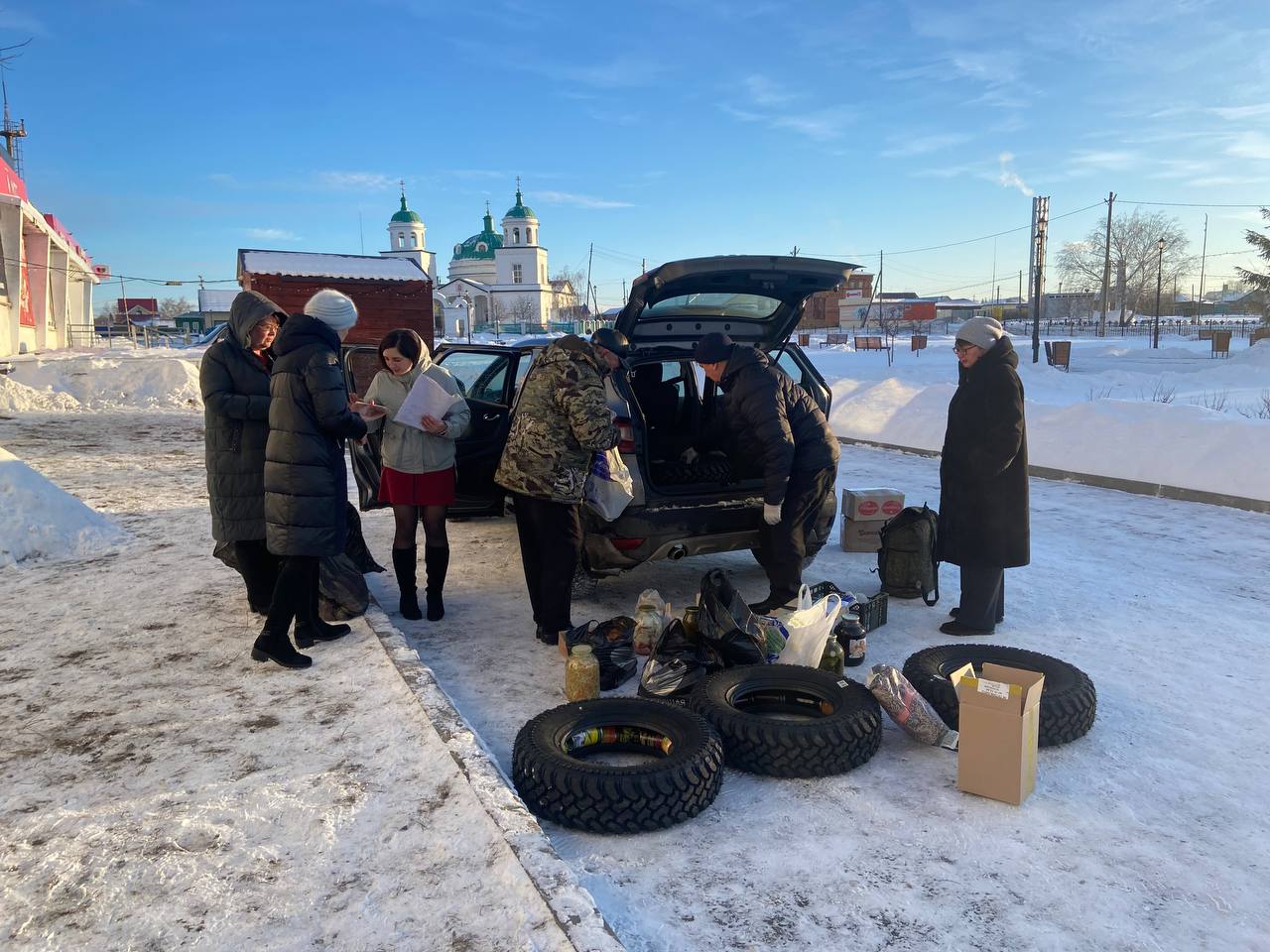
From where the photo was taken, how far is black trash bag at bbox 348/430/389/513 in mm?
5137

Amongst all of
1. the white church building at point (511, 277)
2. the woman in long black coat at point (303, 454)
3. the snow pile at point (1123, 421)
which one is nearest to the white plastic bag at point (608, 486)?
the woman in long black coat at point (303, 454)

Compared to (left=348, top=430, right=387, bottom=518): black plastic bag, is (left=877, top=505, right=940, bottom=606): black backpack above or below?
below

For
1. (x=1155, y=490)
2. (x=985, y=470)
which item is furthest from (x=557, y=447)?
(x=1155, y=490)

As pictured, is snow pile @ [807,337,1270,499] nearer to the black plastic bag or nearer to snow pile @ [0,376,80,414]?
the black plastic bag

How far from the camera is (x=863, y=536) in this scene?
6199mm

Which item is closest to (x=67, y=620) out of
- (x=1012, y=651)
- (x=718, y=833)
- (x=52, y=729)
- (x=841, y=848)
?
(x=52, y=729)

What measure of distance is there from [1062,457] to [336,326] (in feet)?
28.0

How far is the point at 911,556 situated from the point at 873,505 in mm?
1086

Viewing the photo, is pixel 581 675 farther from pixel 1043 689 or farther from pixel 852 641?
pixel 1043 689

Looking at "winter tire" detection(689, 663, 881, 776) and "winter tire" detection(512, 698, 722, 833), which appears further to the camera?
"winter tire" detection(689, 663, 881, 776)

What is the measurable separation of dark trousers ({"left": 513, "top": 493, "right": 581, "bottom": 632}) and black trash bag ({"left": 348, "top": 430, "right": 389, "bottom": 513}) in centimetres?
120

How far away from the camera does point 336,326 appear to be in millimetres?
3982

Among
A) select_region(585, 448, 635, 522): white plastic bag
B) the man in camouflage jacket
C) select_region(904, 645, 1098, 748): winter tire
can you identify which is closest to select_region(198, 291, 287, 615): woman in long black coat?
the man in camouflage jacket

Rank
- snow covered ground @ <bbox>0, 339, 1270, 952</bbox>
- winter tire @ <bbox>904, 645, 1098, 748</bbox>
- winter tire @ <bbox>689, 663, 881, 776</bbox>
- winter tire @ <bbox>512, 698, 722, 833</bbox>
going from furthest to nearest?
winter tire @ <bbox>904, 645, 1098, 748</bbox> < winter tire @ <bbox>689, 663, 881, 776</bbox> < winter tire @ <bbox>512, 698, 722, 833</bbox> < snow covered ground @ <bbox>0, 339, 1270, 952</bbox>
